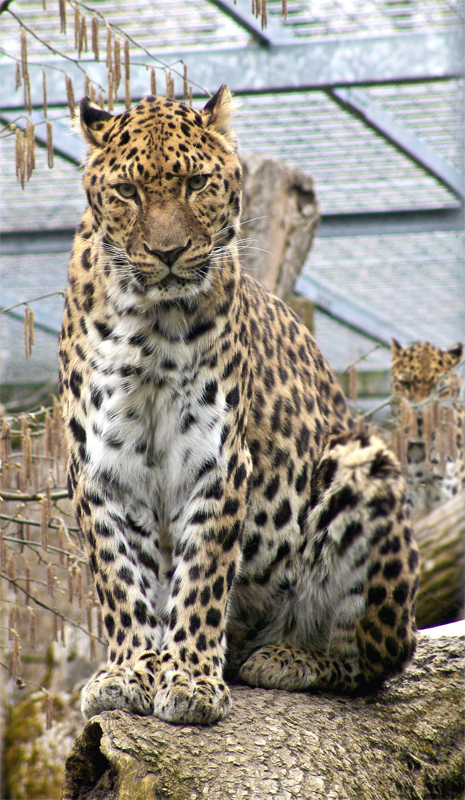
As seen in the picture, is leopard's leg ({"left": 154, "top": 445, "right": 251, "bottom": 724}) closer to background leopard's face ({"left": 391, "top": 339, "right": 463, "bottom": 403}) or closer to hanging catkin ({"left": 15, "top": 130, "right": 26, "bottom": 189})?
hanging catkin ({"left": 15, "top": 130, "right": 26, "bottom": 189})

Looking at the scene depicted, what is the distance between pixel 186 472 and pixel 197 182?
4.54ft

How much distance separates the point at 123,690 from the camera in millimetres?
3910

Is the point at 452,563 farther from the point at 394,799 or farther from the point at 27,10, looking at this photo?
the point at 27,10

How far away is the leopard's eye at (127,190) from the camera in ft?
13.3

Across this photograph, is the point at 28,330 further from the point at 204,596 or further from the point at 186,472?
the point at 204,596

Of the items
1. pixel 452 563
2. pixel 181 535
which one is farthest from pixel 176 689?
pixel 452 563

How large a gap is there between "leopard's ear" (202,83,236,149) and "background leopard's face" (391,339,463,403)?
7264 mm

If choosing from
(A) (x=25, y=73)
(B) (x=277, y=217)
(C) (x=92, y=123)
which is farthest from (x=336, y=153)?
(C) (x=92, y=123)

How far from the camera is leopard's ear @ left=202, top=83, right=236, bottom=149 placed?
4469 mm

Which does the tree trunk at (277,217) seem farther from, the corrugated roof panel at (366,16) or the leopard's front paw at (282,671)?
the leopard's front paw at (282,671)

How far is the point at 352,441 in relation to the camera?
508cm

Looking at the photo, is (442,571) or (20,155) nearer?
(20,155)

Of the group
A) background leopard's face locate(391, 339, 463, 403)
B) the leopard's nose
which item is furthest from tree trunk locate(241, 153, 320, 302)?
the leopard's nose

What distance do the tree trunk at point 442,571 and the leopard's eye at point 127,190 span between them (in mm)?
5704
